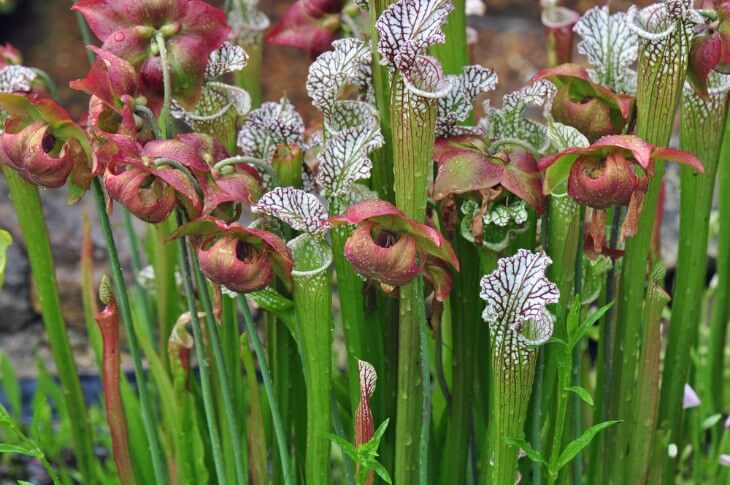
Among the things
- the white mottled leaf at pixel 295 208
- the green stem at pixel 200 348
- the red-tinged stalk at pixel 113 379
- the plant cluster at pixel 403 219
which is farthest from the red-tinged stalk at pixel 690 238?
the red-tinged stalk at pixel 113 379

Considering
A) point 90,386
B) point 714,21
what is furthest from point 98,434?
point 714,21

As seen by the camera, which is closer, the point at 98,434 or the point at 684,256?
the point at 684,256

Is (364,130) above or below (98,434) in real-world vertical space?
above

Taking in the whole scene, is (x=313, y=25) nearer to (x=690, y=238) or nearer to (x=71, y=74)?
(x=690, y=238)

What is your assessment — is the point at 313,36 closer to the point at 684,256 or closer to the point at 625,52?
the point at 625,52

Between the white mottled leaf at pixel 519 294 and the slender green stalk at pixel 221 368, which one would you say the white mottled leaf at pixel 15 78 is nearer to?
the slender green stalk at pixel 221 368

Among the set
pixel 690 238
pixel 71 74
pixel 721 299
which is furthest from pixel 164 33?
pixel 71 74

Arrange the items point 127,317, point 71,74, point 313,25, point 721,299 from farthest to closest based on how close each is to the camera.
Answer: point 71,74
point 721,299
point 313,25
point 127,317
